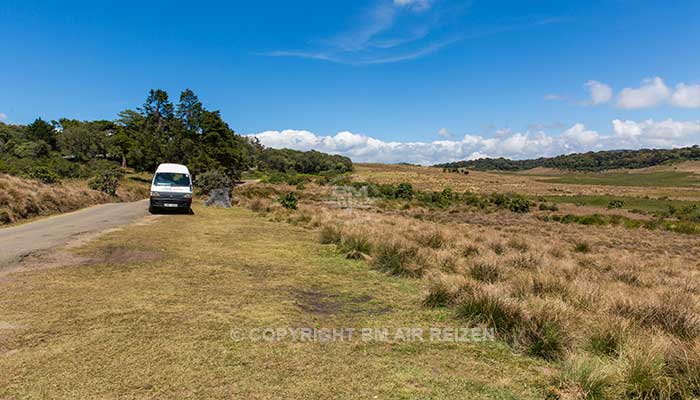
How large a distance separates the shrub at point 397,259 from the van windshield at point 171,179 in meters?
12.7

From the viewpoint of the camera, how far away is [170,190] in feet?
59.0

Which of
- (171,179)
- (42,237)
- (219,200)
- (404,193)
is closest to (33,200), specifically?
(171,179)

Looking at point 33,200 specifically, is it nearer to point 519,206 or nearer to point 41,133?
point 519,206

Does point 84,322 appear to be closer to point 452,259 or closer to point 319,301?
point 319,301

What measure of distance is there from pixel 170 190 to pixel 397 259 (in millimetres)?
13612

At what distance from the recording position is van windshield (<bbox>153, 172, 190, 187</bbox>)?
1831 centimetres

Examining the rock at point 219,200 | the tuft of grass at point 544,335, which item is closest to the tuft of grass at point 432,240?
the tuft of grass at point 544,335

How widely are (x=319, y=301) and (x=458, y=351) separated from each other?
2477 mm

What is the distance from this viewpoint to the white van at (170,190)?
699 inches

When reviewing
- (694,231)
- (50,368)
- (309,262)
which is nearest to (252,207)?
(309,262)

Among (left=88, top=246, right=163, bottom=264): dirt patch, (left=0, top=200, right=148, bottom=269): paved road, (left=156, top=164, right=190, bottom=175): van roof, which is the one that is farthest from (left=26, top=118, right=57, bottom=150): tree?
(left=88, top=246, right=163, bottom=264): dirt patch

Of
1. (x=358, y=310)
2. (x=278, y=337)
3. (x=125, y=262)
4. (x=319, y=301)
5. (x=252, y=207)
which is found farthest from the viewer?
(x=252, y=207)

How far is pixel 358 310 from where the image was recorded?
5715 millimetres

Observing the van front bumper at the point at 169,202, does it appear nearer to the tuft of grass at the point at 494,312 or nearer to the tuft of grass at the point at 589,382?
the tuft of grass at the point at 494,312
